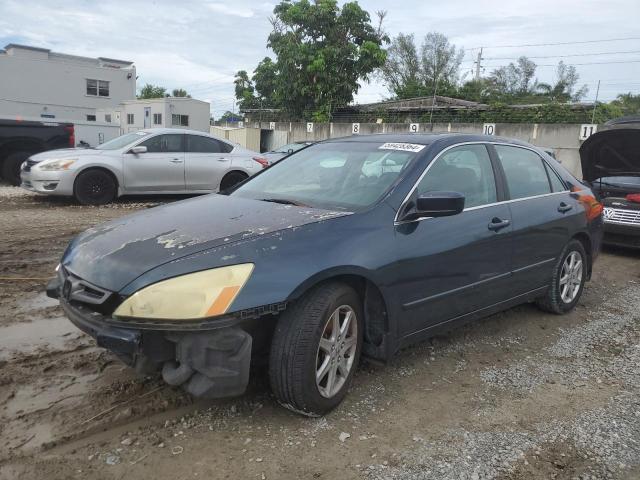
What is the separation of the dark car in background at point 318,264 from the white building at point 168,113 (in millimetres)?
26401

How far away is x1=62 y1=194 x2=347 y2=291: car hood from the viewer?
2648 mm

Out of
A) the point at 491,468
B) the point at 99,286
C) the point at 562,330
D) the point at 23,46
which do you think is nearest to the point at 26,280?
the point at 99,286

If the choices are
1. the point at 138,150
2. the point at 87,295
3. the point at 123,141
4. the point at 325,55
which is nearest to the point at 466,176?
the point at 87,295

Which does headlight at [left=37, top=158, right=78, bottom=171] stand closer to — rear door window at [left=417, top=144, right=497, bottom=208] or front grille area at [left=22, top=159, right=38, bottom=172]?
front grille area at [left=22, top=159, right=38, bottom=172]

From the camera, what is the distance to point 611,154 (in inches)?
300

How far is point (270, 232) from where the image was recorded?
2.85 metres

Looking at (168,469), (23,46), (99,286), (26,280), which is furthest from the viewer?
(23,46)

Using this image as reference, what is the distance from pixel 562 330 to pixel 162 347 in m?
3.48

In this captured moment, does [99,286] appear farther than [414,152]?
No

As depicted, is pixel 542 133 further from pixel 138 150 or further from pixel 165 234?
pixel 165 234

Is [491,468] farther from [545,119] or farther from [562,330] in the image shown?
[545,119]

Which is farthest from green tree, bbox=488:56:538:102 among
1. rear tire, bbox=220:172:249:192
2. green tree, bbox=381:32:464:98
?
rear tire, bbox=220:172:249:192

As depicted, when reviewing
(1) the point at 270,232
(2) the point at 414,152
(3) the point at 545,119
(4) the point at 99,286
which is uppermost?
(3) the point at 545,119

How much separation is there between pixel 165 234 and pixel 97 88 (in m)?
41.8
